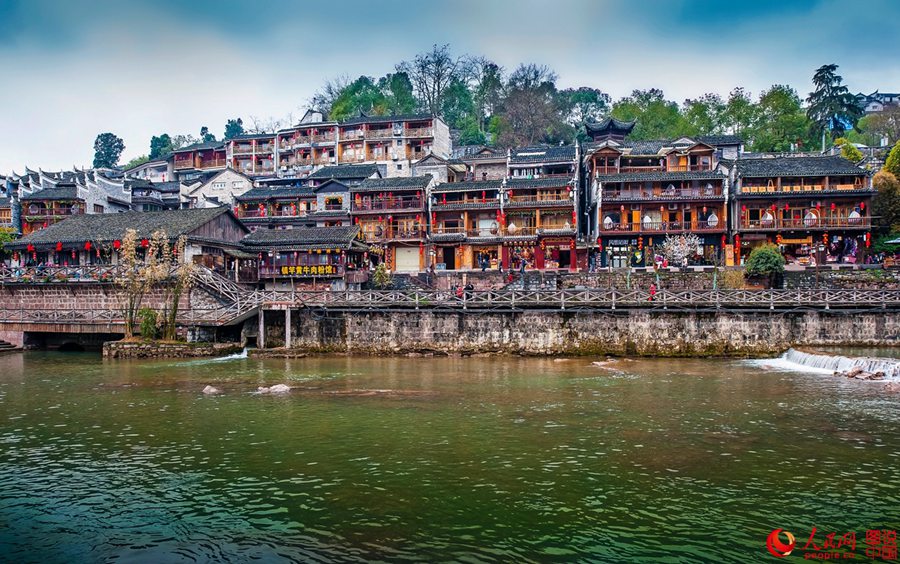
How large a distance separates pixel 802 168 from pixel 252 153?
77535 millimetres

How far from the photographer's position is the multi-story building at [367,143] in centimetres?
8975

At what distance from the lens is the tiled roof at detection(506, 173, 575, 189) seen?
65125mm

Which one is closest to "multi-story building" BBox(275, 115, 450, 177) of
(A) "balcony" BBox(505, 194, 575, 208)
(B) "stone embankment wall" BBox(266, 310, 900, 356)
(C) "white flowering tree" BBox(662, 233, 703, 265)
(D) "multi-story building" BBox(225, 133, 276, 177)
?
(D) "multi-story building" BBox(225, 133, 276, 177)

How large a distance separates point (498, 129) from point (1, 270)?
7617 centimetres

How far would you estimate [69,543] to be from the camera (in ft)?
40.5

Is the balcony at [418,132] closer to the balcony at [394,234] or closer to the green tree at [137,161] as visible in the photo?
the balcony at [394,234]

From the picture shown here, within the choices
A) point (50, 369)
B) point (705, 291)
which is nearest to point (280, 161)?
point (50, 369)

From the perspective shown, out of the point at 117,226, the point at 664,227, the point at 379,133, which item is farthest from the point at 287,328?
the point at 379,133

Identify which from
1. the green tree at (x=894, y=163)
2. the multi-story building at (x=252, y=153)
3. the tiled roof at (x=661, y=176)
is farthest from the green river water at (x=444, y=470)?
the multi-story building at (x=252, y=153)

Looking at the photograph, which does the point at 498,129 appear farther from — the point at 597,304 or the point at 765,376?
the point at 765,376

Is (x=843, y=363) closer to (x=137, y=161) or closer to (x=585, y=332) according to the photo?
(x=585, y=332)

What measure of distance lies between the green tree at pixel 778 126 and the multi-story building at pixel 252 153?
72680 mm

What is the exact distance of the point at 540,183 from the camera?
66000 millimetres

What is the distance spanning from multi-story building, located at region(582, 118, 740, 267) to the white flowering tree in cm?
119
